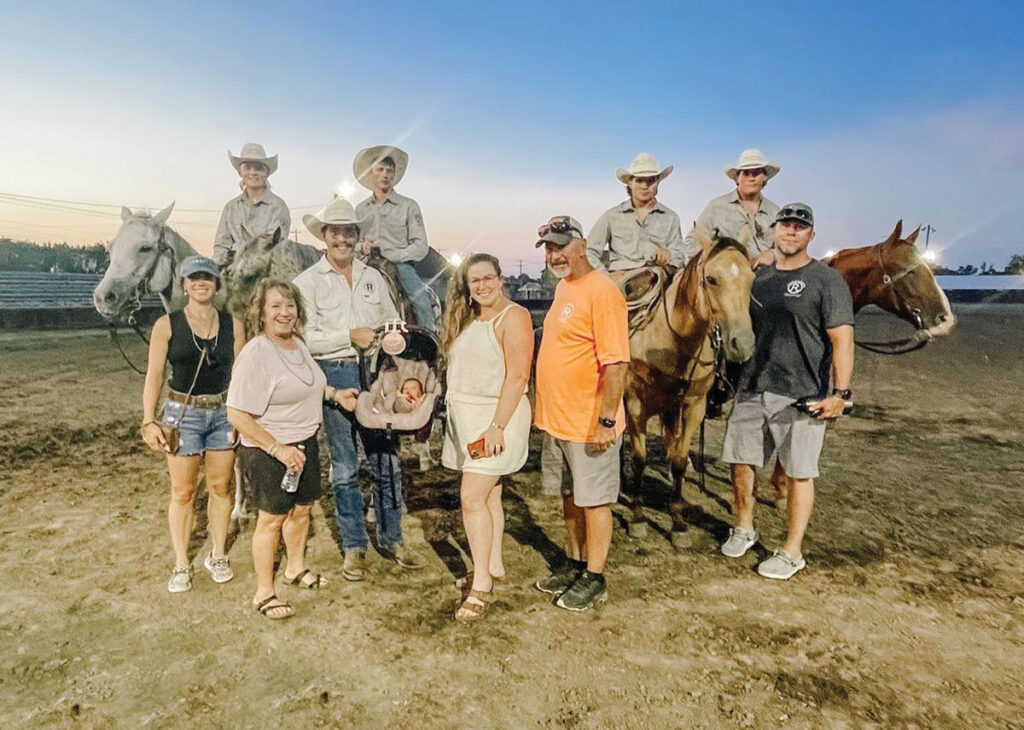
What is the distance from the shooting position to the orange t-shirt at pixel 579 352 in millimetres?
3188

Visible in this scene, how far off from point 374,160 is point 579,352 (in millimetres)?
3966

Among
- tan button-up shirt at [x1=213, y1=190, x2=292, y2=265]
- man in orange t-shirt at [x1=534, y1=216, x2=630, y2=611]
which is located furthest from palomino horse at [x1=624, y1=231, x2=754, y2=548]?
tan button-up shirt at [x1=213, y1=190, x2=292, y2=265]

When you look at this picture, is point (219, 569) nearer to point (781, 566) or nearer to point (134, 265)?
point (134, 265)

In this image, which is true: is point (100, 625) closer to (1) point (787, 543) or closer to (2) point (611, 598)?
(2) point (611, 598)

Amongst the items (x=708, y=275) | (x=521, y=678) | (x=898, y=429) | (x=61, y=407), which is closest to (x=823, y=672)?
(x=521, y=678)

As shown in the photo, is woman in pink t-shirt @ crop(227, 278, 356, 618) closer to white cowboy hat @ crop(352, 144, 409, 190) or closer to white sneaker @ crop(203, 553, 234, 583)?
white sneaker @ crop(203, 553, 234, 583)

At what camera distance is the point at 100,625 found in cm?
338

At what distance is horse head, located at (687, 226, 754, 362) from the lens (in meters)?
3.77

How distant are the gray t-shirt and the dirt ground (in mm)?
1387

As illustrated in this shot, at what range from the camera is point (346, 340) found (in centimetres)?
388

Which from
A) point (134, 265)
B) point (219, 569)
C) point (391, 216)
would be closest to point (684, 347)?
point (391, 216)

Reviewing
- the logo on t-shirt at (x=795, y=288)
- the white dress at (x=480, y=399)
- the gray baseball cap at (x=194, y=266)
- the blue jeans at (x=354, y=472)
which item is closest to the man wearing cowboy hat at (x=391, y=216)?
the blue jeans at (x=354, y=472)

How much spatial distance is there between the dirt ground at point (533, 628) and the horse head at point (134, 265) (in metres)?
1.86

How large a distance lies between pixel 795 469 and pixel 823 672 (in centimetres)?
131
